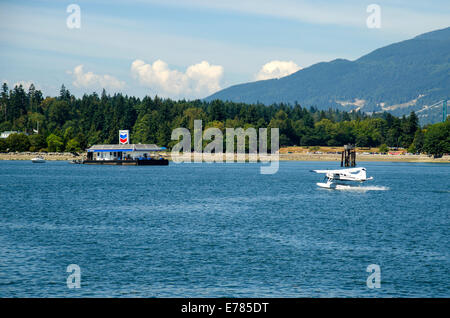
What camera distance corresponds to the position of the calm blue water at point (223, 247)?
34.6m

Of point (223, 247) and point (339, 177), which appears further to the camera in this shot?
point (339, 177)

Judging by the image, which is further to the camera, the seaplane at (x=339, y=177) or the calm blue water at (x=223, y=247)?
the seaplane at (x=339, y=177)

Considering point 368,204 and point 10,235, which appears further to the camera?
point 368,204

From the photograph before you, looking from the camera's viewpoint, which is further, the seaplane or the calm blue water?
the seaplane

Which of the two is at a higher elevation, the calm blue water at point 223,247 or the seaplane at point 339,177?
the seaplane at point 339,177

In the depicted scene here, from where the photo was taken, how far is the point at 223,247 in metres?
47.6

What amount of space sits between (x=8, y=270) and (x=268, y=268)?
57.0ft

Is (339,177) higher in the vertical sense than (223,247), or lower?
higher

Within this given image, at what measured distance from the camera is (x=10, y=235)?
5303 cm

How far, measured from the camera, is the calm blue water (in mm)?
34625

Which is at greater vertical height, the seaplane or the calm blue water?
the seaplane
